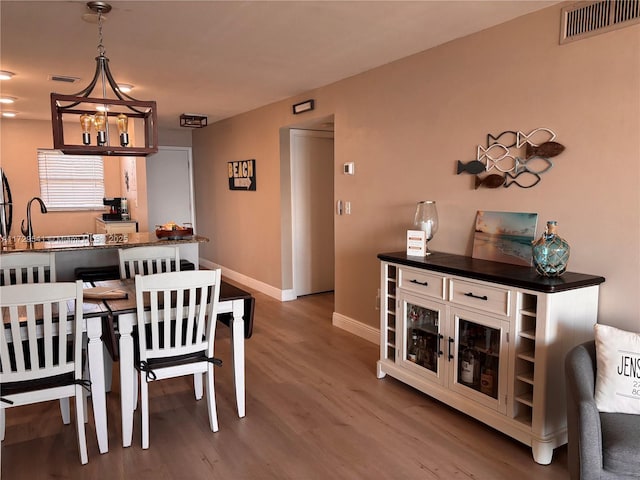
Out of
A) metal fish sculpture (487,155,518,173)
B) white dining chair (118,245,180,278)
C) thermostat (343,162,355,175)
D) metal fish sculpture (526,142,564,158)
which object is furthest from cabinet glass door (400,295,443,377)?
white dining chair (118,245,180,278)

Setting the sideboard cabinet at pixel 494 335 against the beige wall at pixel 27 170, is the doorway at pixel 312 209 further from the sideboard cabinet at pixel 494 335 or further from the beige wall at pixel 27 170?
the beige wall at pixel 27 170

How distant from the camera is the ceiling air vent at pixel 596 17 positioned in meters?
2.39

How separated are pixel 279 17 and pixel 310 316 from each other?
328 cm

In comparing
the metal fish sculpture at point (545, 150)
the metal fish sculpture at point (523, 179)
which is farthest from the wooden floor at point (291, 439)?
the metal fish sculpture at point (545, 150)

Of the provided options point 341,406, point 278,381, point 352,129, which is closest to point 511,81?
point 352,129

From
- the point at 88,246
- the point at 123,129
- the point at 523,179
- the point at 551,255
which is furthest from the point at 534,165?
the point at 88,246

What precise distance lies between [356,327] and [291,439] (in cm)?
199

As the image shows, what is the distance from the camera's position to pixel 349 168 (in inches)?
177

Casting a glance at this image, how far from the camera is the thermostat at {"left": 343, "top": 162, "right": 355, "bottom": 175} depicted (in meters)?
4.48

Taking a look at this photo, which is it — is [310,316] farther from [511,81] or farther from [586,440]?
[586,440]

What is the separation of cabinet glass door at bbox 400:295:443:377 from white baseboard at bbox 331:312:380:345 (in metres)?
1.00

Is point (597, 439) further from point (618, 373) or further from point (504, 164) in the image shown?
point (504, 164)

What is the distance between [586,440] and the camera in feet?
6.17

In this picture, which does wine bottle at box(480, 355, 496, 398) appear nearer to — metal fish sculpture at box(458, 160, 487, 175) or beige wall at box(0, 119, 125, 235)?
metal fish sculpture at box(458, 160, 487, 175)
